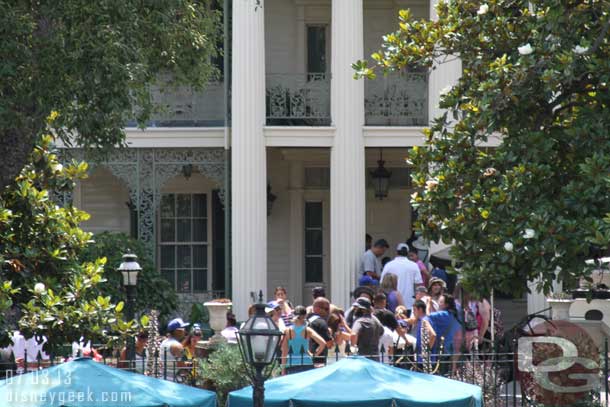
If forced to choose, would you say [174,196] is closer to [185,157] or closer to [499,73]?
[185,157]

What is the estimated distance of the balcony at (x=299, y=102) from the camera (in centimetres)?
2386

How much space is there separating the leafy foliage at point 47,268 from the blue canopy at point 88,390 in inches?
10.9

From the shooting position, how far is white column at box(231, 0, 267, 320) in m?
22.5

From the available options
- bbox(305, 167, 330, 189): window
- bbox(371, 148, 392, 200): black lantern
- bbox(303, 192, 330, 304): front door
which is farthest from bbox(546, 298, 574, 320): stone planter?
bbox(305, 167, 330, 189): window

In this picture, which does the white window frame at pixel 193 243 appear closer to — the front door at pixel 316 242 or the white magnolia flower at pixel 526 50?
the front door at pixel 316 242

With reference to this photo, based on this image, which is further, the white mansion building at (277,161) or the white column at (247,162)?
the white mansion building at (277,161)

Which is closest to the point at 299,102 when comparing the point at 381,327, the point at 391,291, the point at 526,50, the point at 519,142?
the point at 391,291

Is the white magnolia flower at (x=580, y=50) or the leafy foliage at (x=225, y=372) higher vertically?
the white magnolia flower at (x=580, y=50)

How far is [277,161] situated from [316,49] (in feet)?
7.46

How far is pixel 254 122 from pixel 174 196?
3913 mm

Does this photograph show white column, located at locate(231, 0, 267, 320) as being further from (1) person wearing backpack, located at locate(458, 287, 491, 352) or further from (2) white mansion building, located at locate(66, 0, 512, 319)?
(1) person wearing backpack, located at locate(458, 287, 491, 352)

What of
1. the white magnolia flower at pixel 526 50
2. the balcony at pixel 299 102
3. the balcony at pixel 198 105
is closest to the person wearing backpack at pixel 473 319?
the white magnolia flower at pixel 526 50

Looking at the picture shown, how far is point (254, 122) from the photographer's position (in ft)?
74.6

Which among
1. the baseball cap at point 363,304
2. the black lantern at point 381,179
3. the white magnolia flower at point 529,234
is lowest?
the baseball cap at point 363,304
